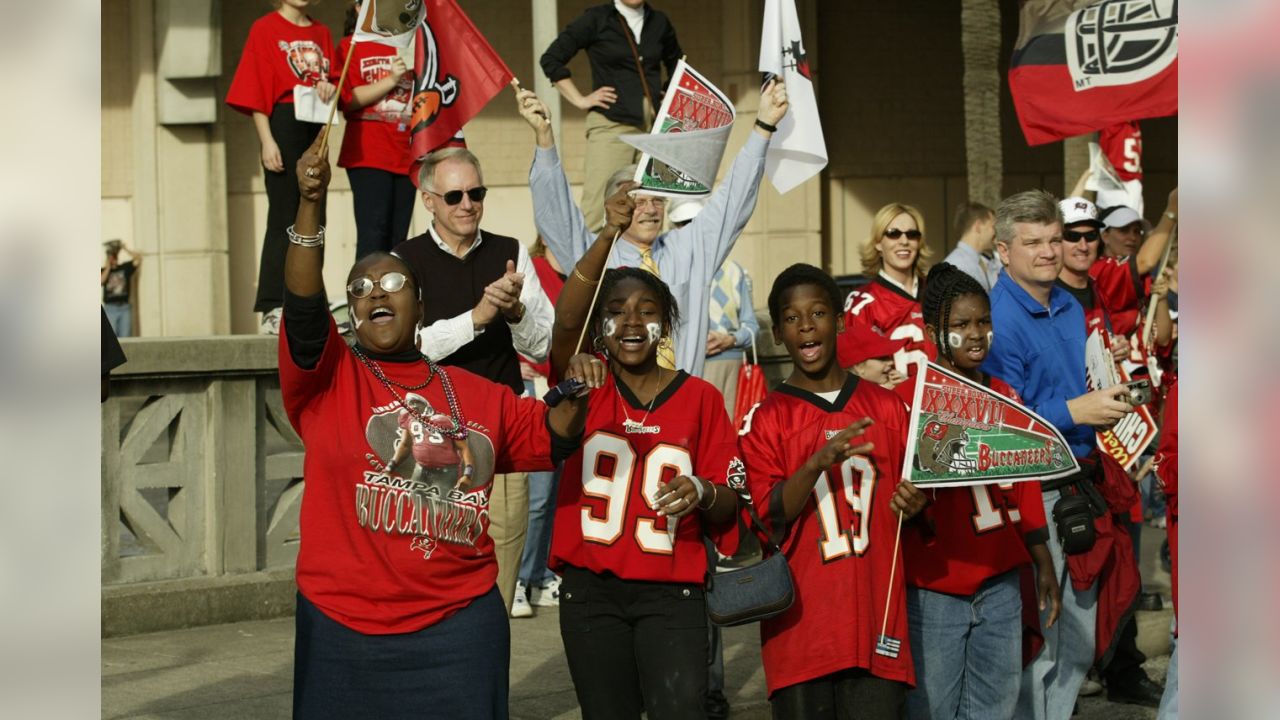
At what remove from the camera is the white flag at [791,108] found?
21.1 feet

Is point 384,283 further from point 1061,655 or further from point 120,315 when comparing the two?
point 120,315

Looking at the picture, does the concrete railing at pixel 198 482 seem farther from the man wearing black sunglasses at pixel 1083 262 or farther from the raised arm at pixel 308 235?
the raised arm at pixel 308 235

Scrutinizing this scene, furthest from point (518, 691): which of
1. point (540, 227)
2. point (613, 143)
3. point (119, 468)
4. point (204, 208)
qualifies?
point (204, 208)

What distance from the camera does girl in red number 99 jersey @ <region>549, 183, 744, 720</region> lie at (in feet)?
15.9

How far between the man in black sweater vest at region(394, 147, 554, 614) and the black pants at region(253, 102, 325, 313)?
3.06 m

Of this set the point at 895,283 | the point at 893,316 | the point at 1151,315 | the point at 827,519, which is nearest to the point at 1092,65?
the point at 1151,315

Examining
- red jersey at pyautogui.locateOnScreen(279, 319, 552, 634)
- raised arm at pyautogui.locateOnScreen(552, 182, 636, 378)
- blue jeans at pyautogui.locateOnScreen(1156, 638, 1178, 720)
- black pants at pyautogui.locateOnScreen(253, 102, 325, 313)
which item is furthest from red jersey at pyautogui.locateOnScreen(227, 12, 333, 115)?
blue jeans at pyautogui.locateOnScreen(1156, 638, 1178, 720)

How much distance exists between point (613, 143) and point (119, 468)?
3.69 meters

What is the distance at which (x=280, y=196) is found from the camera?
902 centimetres

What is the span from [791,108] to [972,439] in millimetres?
1829

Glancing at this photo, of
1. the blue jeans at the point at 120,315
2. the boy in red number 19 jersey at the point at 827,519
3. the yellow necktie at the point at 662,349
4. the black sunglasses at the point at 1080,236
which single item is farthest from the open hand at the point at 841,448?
the blue jeans at the point at 120,315

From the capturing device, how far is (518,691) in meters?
6.54

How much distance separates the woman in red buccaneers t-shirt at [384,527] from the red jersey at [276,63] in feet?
15.7
